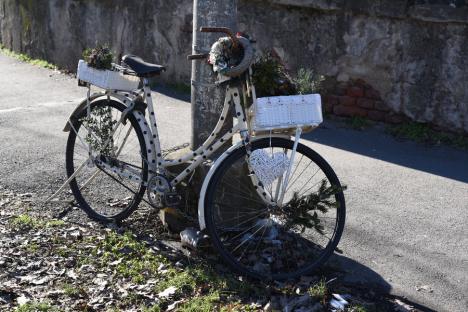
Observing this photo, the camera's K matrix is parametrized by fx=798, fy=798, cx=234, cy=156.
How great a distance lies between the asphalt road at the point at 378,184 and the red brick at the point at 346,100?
26cm

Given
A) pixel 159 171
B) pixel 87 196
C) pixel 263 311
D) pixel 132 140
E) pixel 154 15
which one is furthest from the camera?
pixel 154 15

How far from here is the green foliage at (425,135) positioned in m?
7.94

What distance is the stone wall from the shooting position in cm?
793

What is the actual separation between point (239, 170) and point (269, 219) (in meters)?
0.38

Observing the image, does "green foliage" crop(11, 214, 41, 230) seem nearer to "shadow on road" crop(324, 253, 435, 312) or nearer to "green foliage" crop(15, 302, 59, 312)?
"green foliage" crop(15, 302, 59, 312)

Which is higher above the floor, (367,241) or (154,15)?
(154,15)

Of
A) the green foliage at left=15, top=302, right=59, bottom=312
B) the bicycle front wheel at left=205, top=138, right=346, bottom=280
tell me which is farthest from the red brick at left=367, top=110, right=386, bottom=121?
the green foliage at left=15, top=302, right=59, bottom=312

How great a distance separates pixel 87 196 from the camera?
626 centimetres

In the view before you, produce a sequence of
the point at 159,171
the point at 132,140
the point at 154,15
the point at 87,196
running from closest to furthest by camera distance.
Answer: the point at 159,171 < the point at 87,196 < the point at 132,140 < the point at 154,15

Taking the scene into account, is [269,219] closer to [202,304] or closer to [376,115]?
[202,304]

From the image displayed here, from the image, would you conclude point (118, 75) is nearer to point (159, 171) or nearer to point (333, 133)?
point (159, 171)

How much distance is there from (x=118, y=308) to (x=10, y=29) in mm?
8854

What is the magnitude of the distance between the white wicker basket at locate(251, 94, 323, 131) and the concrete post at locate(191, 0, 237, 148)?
62 centimetres

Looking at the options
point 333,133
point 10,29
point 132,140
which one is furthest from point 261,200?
point 10,29
